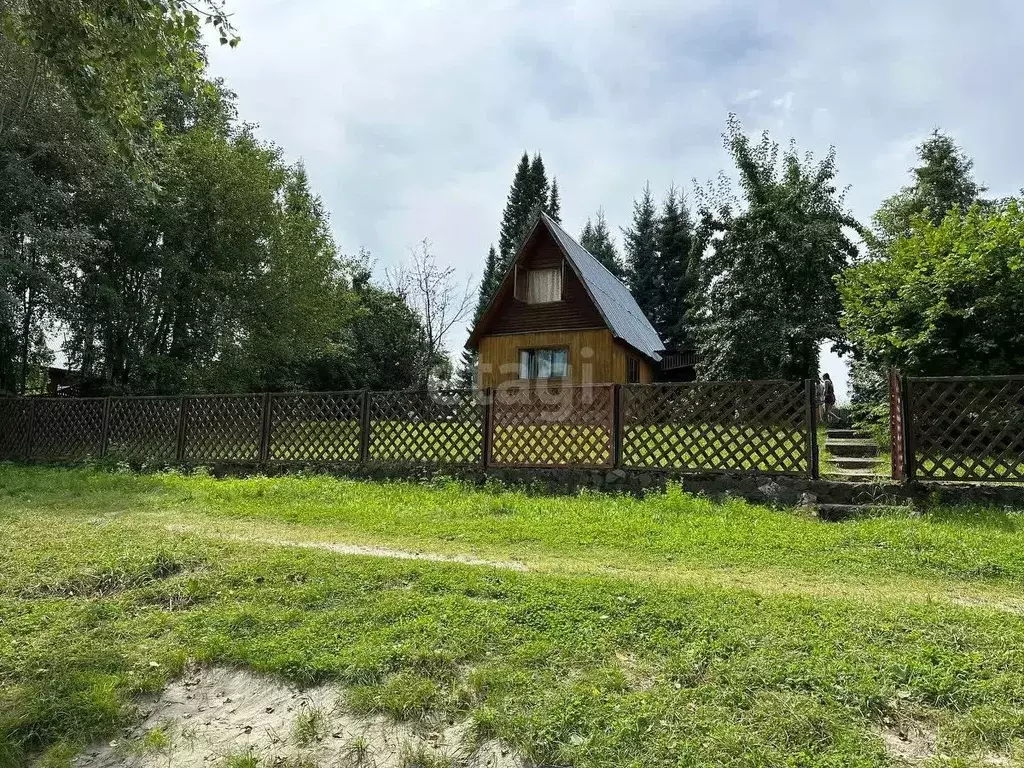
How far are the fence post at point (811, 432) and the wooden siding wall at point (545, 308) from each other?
9.35 metres

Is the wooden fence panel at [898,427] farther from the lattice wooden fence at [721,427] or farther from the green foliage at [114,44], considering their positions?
the green foliage at [114,44]

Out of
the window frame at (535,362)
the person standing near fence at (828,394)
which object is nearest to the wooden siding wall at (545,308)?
the window frame at (535,362)

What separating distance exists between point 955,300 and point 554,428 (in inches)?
240

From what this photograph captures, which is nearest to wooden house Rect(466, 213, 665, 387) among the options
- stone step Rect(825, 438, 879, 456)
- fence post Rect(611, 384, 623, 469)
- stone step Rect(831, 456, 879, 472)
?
stone step Rect(825, 438, 879, 456)

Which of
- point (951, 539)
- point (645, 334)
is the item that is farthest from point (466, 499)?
point (645, 334)

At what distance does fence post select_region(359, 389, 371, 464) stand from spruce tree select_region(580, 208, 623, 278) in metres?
33.6

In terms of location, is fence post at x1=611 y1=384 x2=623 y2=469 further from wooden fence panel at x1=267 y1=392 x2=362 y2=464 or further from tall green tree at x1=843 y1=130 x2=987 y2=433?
tall green tree at x1=843 y1=130 x2=987 y2=433

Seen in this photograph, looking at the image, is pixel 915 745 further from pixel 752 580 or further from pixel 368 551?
pixel 368 551

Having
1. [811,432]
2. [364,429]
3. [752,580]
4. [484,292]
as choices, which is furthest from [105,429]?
[484,292]

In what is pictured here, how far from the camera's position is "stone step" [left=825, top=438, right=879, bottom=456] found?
917cm

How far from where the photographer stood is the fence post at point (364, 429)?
9562 mm

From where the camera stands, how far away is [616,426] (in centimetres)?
818

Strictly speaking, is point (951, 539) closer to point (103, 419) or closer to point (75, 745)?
point (75, 745)

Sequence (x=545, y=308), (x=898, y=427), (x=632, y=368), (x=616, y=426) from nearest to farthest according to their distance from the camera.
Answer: (x=898, y=427)
(x=616, y=426)
(x=545, y=308)
(x=632, y=368)
